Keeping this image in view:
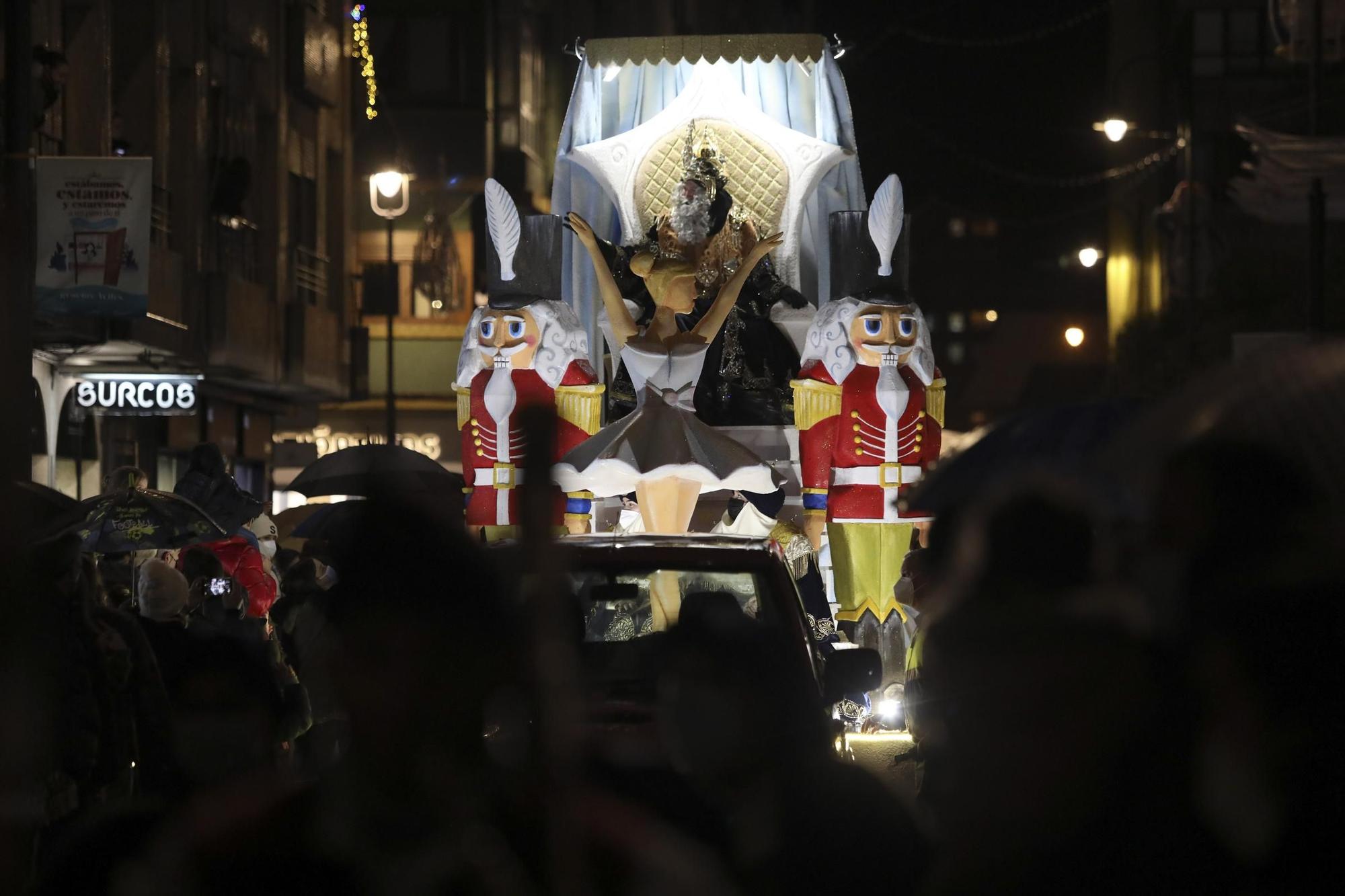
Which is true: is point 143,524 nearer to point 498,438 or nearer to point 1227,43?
point 498,438

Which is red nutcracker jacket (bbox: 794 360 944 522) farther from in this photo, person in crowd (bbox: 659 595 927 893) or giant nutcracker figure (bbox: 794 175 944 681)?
person in crowd (bbox: 659 595 927 893)

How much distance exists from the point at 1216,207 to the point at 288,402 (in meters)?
24.9

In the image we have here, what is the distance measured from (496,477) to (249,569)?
1.84 meters

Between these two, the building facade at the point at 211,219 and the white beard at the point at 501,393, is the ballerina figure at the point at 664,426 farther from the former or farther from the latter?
the building facade at the point at 211,219

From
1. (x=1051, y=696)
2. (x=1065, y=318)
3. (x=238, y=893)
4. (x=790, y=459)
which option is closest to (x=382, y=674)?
(x=238, y=893)

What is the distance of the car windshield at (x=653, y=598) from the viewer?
6613 mm

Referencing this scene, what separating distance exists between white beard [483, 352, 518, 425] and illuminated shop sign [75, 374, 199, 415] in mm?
11904

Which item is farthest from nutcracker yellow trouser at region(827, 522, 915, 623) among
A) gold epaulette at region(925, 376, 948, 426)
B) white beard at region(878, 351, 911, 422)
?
gold epaulette at region(925, 376, 948, 426)

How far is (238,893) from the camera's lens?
371 cm

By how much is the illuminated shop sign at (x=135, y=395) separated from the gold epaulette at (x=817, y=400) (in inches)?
522

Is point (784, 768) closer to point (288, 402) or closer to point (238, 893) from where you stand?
point (238, 893)

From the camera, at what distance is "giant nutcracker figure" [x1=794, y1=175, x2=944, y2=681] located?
48.4ft

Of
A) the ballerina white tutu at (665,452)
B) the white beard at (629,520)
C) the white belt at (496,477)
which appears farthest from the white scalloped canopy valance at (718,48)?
the white belt at (496,477)

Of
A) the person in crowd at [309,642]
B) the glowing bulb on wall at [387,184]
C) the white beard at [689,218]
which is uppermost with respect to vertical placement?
the glowing bulb on wall at [387,184]
